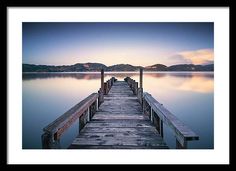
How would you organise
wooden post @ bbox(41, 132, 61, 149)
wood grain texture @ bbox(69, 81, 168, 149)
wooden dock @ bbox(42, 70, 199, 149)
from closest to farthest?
1. wooden post @ bbox(41, 132, 61, 149)
2. wooden dock @ bbox(42, 70, 199, 149)
3. wood grain texture @ bbox(69, 81, 168, 149)

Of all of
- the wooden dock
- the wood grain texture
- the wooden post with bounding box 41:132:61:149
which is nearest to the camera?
the wooden post with bounding box 41:132:61:149

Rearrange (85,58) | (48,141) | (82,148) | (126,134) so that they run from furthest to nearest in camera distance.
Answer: (85,58) → (126,134) → (82,148) → (48,141)

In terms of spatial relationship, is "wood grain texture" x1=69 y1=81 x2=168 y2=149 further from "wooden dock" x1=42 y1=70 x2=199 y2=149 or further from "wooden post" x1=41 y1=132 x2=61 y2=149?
"wooden post" x1=41 y1=132 x2=61 y2=149

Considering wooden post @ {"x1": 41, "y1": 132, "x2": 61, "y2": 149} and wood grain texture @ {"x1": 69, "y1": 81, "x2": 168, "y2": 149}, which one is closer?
wooden post @ {"x1": 41, "y1": 132, "x2": 61, "y2": 149}

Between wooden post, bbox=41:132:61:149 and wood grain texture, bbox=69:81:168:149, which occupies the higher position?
wooden post, bbox=41:132:61:149

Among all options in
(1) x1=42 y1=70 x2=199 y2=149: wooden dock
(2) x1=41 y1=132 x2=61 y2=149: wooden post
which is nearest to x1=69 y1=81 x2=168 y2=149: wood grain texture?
(1) x1=42 y1=70 x2=199 y2=149: wooden dock

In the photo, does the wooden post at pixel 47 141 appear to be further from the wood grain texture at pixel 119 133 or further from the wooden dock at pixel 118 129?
the wood grain texture at pixel 119 133

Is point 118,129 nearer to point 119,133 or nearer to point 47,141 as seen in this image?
point 119,133

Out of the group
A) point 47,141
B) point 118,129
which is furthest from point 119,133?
point 47,141
